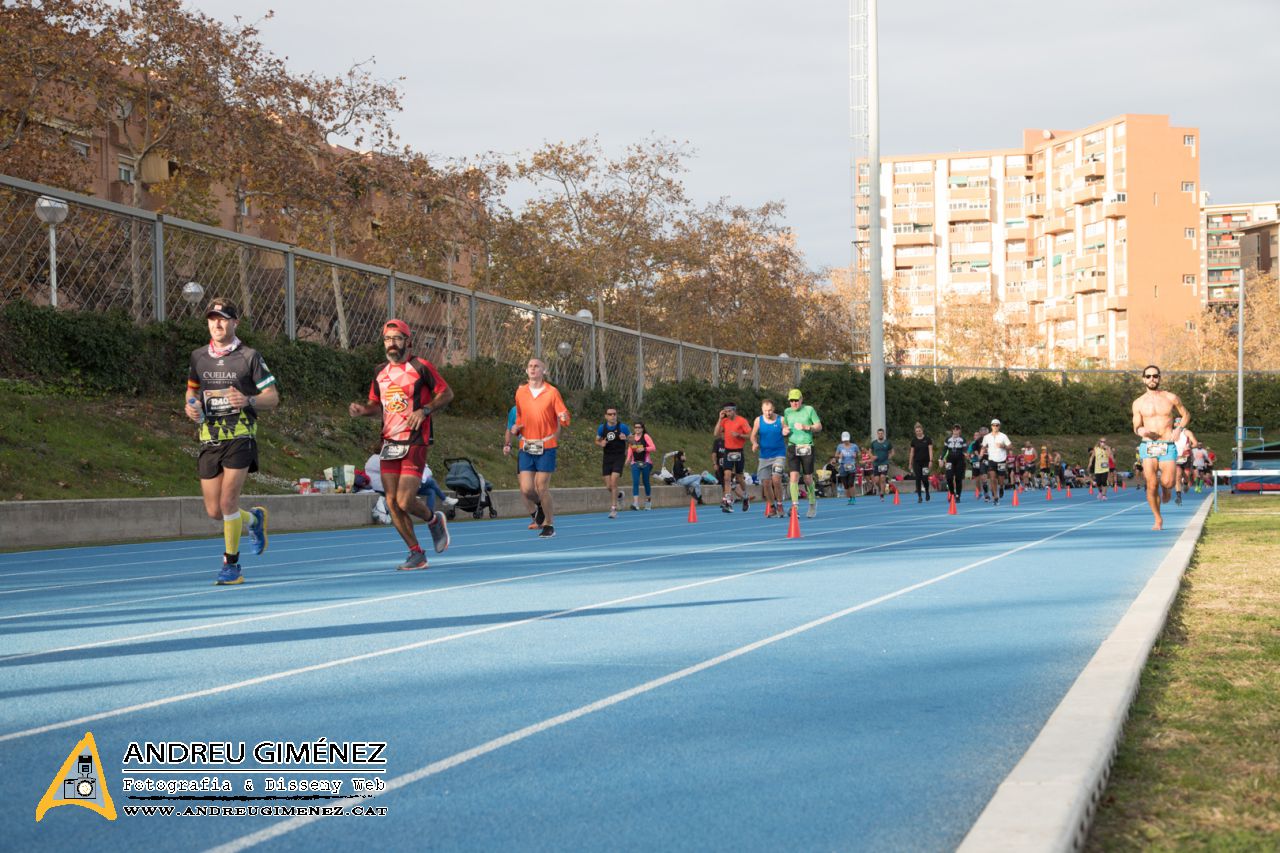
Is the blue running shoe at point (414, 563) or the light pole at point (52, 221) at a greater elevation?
the light pole at point (52, 221)

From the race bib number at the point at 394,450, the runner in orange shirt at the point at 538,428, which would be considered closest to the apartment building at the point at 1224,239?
the runner in orange shirt at the point at 538,428

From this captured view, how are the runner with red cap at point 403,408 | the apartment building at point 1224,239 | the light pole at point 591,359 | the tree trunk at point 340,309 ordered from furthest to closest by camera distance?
1. the apartment building at point 1224,239
2. the light pole at point 591,359
3. the tree trunk at point 340,309
4. the runner with red cap at point 403,408

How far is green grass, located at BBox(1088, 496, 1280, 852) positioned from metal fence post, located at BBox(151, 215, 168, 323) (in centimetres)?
1996

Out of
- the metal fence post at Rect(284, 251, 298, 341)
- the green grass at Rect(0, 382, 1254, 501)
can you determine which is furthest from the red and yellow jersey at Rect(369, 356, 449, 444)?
the metal fence post at Rect(284, 251, 298, 341)

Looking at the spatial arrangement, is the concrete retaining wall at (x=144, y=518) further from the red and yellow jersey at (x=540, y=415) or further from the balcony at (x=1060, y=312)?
the balcony at (x=1060, y=312)

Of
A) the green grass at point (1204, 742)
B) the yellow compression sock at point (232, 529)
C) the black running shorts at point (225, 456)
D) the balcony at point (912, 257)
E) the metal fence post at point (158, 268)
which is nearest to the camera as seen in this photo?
the green grass at point (1204, 742)

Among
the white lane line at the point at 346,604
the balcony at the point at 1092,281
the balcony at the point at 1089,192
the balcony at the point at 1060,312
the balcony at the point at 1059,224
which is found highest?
the balcony at the point at 1089,192

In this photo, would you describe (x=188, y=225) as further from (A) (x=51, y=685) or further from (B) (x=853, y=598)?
(A) (x=51, y=685)

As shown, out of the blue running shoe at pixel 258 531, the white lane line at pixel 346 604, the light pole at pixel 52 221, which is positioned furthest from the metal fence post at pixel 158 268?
the blue running shoe at pixel 258 531

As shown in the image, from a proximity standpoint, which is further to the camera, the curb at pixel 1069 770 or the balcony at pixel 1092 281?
the balcony at pixel 1092 281

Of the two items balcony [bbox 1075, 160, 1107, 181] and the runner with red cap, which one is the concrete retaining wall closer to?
the runner with red cap

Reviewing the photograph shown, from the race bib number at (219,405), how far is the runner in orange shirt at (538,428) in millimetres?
6698

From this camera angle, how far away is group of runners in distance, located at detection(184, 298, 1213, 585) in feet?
36.2

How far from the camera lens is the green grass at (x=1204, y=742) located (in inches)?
155
